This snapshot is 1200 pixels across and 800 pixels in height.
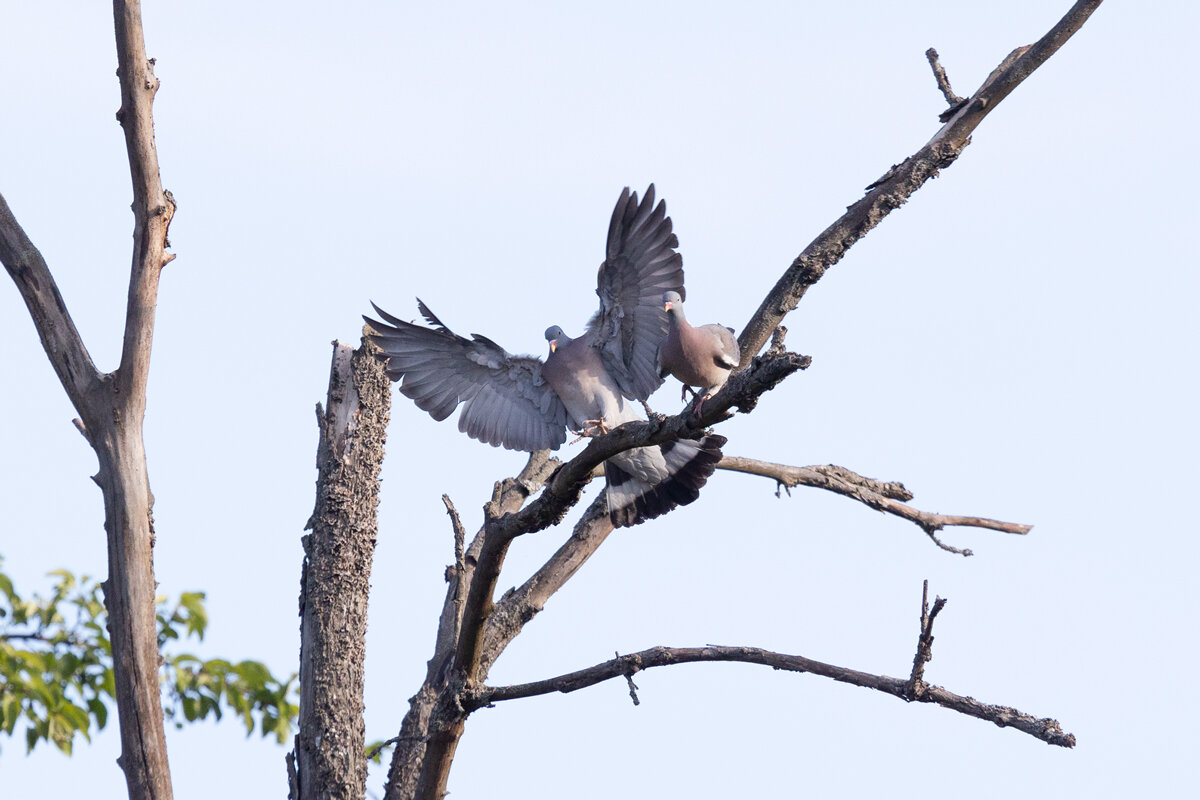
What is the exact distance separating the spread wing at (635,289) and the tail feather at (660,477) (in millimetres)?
359

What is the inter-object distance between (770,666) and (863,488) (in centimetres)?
214

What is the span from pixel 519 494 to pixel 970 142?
254 cm

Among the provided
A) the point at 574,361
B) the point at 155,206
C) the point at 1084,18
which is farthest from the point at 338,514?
the point at 1084,18

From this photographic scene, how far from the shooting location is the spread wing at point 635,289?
15.3 feet

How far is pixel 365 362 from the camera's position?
5.18 meters

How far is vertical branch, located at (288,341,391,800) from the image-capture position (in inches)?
182

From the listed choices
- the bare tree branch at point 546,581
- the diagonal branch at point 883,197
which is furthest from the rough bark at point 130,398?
the diagonal branch at point 883,197

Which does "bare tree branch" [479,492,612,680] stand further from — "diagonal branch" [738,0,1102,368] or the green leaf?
the green leaf

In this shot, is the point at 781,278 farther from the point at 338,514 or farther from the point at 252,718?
the point at 252,718

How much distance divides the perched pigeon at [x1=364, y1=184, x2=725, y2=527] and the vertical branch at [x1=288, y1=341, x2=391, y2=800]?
238 mm

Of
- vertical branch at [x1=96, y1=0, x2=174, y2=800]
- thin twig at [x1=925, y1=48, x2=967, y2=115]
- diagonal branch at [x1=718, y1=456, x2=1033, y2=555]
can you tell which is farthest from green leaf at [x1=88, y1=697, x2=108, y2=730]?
thin twig at [x1=925, y1=48, x2=967, y2=115]

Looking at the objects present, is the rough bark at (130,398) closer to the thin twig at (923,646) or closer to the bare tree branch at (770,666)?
the bare tree branch at (770,666)

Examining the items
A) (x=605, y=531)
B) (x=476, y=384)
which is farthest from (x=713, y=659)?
(x=476, y=384)

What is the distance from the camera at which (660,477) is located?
498 cm
